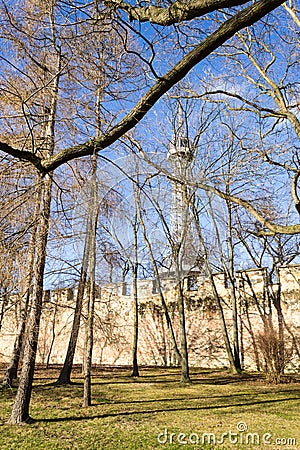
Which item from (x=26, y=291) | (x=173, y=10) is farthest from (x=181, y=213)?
(x=26, y=291)

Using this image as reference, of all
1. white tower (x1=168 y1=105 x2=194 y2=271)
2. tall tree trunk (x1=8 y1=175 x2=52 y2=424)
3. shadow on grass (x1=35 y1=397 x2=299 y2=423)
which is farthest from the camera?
shadow on grass (x1=35 y1=397 x2=299 y2=423)

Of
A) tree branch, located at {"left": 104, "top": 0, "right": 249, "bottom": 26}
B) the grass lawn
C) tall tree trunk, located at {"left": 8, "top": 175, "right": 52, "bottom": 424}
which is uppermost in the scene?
tree branch, located at {"left": 104, "top": 0, "right": 249, "bottom": 26}

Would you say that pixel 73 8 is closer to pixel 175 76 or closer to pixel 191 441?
pixel 175 76

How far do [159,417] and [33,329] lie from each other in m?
2.28

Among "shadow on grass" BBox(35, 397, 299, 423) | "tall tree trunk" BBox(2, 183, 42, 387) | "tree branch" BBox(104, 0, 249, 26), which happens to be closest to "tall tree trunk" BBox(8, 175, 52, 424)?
"tall tree trunk" BBox(2, 183, 42, 387)

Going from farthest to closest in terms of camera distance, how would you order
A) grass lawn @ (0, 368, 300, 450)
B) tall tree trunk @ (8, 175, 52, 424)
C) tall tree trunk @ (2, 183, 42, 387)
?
tall tree trunk @ (8, 175, 52, 424), tall tree trunk @ (2, 183, 42, 387), grass lawn @ (0, 368, 300, 450)

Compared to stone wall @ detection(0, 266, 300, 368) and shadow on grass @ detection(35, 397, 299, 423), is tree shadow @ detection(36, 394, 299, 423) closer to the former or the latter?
shadow on grass @ detection(35, 397, 299, 423)

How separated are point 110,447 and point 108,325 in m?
3.53

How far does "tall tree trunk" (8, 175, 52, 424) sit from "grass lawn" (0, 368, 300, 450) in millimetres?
231

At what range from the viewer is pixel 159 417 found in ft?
18.5

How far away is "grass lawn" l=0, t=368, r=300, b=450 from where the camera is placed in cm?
445

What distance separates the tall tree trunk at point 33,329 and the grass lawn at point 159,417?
23cm

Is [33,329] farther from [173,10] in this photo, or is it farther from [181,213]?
[173,10]

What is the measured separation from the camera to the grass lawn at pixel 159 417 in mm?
4449
